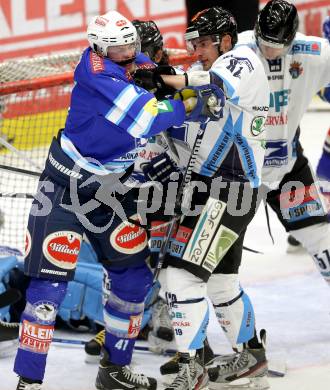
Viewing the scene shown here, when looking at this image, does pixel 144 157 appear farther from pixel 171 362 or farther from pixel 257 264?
pixel 257 264

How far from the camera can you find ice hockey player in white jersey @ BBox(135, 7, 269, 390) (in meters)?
3.83

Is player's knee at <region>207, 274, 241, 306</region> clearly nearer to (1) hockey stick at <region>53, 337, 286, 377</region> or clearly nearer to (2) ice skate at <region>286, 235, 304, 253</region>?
(1) hockey stick at <region>53, 337, 286, 377</region>

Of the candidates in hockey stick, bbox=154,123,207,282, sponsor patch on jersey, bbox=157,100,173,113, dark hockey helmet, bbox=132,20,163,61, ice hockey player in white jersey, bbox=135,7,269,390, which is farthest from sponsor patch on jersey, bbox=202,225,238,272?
dark hockey helmet, bbox=132,20,163,61

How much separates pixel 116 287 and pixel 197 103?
82cm

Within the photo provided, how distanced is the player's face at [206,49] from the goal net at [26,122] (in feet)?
3.62

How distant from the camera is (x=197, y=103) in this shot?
12.1 ft

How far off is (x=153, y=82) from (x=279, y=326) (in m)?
1.53

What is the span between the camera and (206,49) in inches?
158

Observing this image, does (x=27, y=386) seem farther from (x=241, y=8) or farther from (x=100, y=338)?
(x=241, y=8)

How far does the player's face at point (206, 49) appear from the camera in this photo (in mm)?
4004

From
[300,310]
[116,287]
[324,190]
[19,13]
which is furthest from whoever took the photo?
[19,13]

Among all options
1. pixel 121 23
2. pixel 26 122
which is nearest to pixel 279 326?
pixel 121 23

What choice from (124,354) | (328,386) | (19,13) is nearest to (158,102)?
(124,354)

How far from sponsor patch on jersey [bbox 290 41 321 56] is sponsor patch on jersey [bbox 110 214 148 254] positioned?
1.02m
